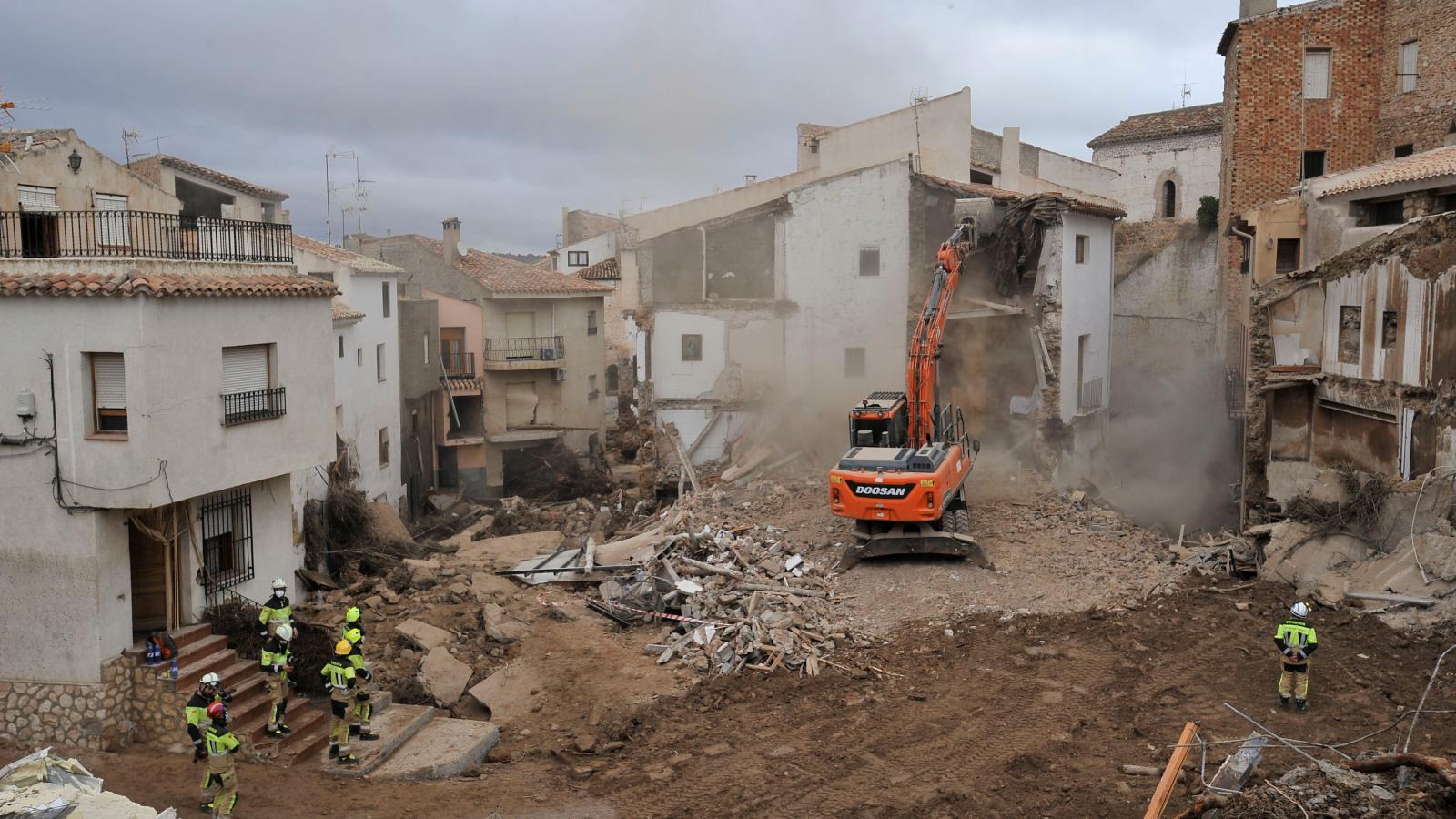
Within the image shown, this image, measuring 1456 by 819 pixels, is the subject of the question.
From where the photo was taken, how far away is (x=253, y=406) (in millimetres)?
16797

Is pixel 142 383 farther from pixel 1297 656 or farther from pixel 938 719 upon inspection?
pixel 1297 656

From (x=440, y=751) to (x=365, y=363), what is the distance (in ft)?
64.7

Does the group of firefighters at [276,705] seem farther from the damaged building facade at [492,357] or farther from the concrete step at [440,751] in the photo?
the damaged building facade at [492,357]

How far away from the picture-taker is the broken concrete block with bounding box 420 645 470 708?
16.9 metres

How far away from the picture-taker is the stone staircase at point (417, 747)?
46.3 ft

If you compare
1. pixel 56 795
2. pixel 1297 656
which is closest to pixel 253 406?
pixel 56 795

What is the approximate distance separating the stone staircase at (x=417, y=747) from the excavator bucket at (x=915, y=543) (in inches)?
282

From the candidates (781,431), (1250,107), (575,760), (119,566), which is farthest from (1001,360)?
(119,566)

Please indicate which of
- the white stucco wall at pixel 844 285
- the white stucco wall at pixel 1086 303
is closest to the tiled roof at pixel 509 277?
the white stucco wall at pixel 844 285

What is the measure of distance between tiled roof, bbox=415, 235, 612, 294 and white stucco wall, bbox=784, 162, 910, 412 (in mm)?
13978

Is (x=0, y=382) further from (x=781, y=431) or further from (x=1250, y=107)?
(x=1250, y=107)

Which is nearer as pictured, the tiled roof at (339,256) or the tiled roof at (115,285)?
the tiled roof at (115,285)

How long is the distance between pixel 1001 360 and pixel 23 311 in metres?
21.4

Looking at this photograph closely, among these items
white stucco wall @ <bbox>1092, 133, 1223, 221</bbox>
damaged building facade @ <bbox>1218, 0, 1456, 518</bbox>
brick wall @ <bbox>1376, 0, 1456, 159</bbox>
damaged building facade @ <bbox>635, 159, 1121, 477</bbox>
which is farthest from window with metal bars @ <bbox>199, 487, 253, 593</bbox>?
white stucco wall @ <bbox>1092, 133, 1223, 221</bbox>
